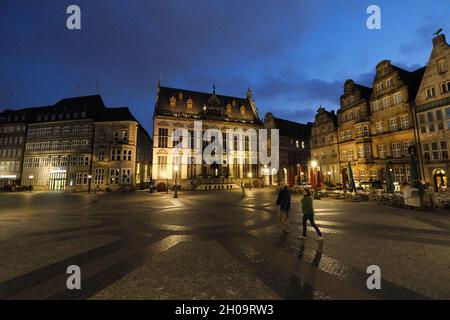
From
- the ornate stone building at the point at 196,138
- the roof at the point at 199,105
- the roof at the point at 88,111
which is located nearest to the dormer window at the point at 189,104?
the ornate stone building at the point at 196,138

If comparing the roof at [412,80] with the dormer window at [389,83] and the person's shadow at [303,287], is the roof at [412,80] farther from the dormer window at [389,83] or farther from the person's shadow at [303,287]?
the person's shadow at [303,287]

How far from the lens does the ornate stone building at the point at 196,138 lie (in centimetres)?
3878

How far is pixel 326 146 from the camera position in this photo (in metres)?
36.8

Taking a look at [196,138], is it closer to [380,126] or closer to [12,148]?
[380,126]

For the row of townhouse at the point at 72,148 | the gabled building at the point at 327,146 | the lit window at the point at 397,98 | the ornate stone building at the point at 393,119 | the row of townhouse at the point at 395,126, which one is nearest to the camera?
the row of townhouse at the point at 395,126

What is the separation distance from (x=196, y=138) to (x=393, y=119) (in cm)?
3202

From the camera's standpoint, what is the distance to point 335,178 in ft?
113

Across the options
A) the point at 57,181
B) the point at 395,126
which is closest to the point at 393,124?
the point at 395,126

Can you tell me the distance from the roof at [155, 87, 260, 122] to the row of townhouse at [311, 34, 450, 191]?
19.6m

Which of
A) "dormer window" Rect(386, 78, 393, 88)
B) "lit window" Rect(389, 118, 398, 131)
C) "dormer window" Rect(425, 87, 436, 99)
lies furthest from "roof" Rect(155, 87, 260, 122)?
"dormer window" Rect(425, 87, 436, 99)

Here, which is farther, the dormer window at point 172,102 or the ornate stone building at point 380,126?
the dormer window at point 172,102
